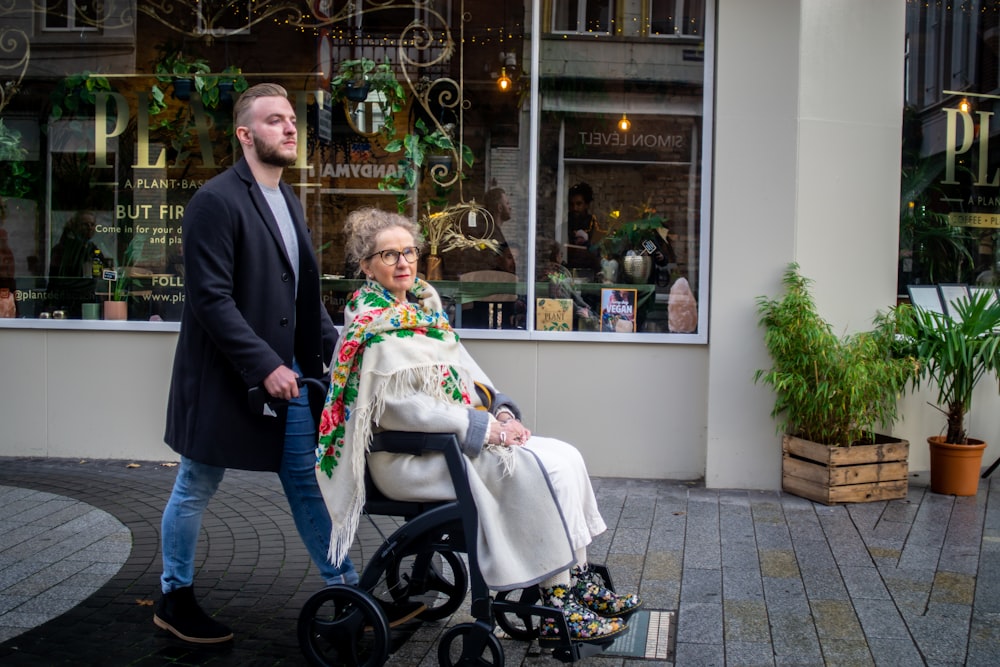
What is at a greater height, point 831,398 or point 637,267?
point 637,267

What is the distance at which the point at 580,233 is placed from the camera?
23.5 ft

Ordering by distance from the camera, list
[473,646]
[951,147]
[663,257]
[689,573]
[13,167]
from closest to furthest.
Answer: [473,646] → [689,573] → [663,257] → [951,147] → [13,167]

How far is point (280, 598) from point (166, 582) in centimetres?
65

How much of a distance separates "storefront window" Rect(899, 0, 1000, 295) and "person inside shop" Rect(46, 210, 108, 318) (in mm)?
5796

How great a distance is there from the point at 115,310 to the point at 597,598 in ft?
16.5

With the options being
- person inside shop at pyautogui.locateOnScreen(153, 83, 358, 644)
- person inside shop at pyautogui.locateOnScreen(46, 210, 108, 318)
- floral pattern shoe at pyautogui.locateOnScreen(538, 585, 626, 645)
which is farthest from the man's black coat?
person inside shop at pyautogui.locateOnScreen(46, 210, 108, 318)

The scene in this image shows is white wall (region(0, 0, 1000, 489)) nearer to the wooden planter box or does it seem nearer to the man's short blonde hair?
the wooden planter box

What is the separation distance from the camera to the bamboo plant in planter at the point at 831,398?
241 inches

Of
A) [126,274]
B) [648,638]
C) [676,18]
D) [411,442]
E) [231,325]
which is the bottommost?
[648,638]

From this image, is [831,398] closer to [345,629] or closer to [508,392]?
[508,392]

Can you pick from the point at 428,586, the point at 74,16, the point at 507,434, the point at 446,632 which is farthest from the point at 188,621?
the point at 74,16

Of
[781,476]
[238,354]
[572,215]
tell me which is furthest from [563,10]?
[238,354]

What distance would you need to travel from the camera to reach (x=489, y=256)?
720cm

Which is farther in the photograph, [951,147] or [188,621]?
[951,147]
